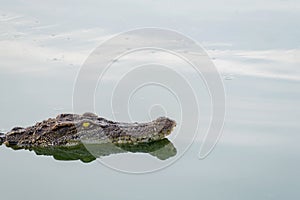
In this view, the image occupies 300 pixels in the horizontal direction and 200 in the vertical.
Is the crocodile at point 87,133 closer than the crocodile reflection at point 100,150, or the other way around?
the crocodile reflection at point 100,150

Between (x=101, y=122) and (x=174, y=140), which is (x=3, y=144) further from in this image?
(x=174, y=140)

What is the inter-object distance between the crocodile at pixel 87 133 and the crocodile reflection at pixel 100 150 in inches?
1.8

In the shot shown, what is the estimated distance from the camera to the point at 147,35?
9438 millimetres

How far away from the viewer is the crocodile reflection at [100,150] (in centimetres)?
584

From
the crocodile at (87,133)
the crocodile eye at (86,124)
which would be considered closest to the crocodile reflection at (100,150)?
the crocodile at (87,133)

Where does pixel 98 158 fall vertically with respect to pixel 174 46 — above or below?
below

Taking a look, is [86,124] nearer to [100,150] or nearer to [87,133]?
[87,133]

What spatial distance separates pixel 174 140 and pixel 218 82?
6.34ft

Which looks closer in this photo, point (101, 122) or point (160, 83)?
point (101, 122)

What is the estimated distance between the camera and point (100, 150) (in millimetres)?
5941

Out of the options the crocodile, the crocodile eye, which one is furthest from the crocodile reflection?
the crocodile eye

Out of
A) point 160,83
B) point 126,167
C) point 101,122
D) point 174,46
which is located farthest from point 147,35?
point 126,167

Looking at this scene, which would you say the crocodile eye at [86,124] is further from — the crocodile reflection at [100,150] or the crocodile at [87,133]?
the crocodile reflection at [100,150]

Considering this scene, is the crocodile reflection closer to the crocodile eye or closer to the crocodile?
the crocodile
